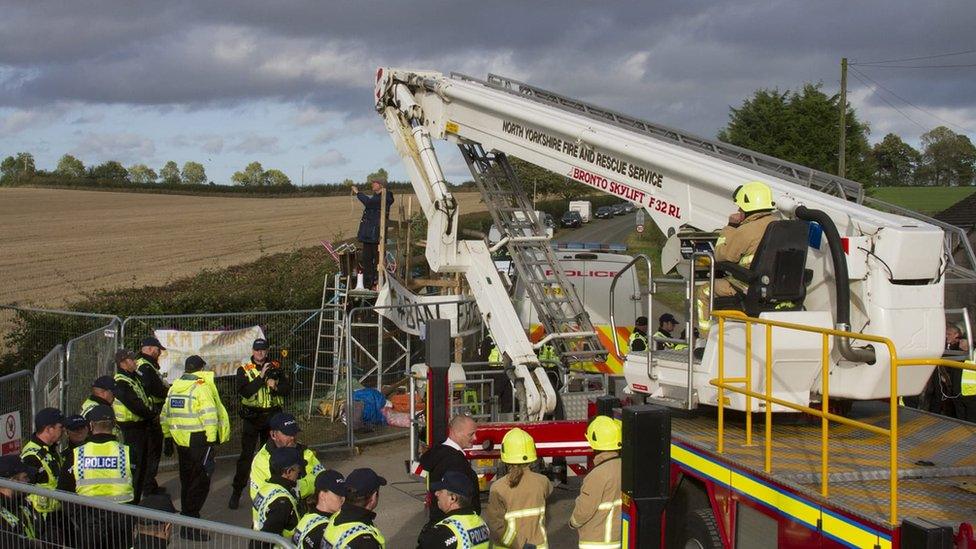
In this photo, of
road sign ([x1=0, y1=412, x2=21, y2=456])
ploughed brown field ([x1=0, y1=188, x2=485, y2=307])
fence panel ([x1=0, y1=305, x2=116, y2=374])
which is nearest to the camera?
road sign ([x1=0, y1=412, x2=21, y2=456])

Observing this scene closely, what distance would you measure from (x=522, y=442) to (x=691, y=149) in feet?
11.1

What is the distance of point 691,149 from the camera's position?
29.0ft

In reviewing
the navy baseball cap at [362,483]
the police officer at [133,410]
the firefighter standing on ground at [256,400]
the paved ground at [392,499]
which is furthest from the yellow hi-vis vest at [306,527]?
the firefighter standing on ground at [256,400]

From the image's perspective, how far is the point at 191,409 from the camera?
381 inches

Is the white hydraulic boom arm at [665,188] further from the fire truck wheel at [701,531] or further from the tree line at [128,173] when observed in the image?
the tree line at [128,173]

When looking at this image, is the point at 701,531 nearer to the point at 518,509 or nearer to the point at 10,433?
the point at 518,509

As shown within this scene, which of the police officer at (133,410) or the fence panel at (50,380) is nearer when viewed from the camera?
the police officer at (133,410)

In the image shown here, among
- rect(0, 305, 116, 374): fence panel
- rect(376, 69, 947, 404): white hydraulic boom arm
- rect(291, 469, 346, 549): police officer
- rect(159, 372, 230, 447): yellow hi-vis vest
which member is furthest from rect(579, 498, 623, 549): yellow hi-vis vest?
rect(0, 305, 116, 374): fence panel

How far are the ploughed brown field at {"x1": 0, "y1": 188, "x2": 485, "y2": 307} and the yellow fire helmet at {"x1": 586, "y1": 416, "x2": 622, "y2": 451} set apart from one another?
1427 cm

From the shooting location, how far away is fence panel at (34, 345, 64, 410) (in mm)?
10266

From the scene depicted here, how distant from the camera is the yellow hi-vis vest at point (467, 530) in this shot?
5.29 metres

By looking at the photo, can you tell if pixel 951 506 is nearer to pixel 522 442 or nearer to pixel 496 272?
pixel 522 442

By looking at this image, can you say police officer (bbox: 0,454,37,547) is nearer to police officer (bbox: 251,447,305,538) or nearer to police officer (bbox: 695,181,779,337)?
police officer (bbox: 251,447,305,538)

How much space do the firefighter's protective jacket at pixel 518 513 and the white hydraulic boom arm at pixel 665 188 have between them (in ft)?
7.24
